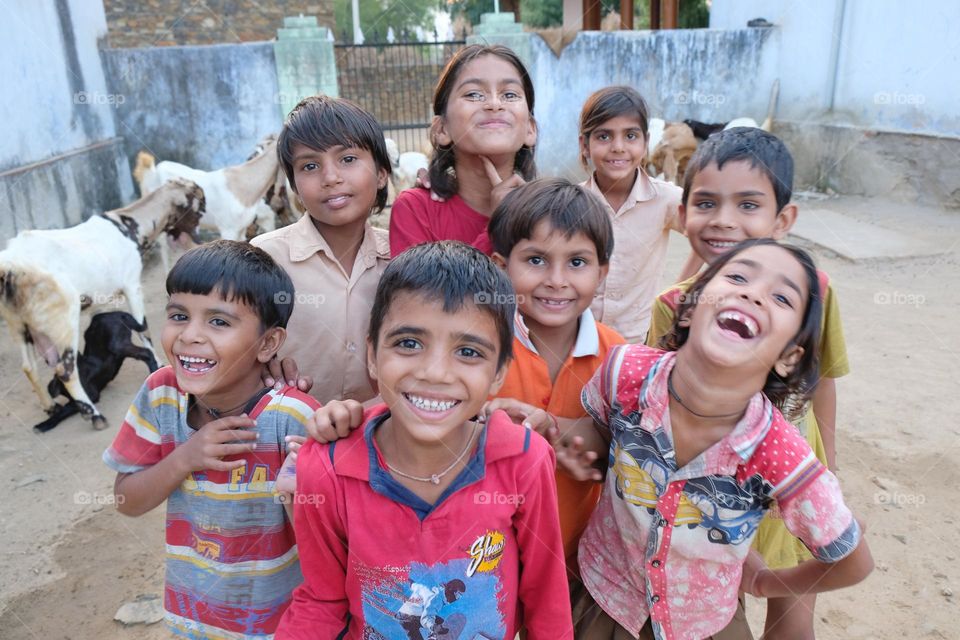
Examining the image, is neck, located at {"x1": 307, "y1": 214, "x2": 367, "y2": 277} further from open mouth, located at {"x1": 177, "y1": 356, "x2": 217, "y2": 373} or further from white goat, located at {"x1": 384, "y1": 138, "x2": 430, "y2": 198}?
white goat, located at {"x1": 384, "y1": 138, "x2": 430, "y2": 198}

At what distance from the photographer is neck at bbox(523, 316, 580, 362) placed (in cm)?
177

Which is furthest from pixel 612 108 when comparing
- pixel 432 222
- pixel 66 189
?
pixel 66 189

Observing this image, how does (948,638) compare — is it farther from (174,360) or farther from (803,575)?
(174,360)

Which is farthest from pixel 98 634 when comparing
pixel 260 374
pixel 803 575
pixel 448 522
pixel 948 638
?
pixel 948 638

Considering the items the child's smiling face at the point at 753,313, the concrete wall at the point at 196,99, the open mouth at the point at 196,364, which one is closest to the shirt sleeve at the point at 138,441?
the open mouth at the point at 196,364

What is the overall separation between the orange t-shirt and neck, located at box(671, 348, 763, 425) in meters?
0.31

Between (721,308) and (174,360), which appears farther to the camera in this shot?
(174,360)

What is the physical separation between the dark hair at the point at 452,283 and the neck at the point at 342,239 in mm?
682

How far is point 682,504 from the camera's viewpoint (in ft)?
4.66

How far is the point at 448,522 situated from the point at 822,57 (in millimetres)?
11339

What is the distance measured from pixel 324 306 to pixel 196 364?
466mm

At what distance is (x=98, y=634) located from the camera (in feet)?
8.55

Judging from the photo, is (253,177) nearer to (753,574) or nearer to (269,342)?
(269,342)

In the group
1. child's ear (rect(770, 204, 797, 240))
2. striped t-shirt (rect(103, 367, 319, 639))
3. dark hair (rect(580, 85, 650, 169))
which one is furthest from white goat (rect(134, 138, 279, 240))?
child's ear (rect(770, 204, 797, 240))
